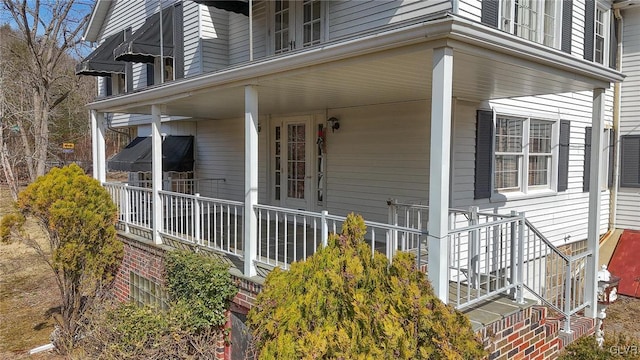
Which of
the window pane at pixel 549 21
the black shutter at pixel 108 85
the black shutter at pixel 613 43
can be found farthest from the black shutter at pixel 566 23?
the black shutter at pixel 108 85

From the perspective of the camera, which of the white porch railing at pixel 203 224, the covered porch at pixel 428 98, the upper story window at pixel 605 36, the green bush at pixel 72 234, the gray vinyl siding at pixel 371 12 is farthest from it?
the upper story window at pixel 605 36

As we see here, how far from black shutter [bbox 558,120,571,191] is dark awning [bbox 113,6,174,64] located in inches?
390

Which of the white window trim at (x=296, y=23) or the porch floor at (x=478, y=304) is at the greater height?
the white window trim at (x=296, y=23)

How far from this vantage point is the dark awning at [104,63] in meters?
14.6

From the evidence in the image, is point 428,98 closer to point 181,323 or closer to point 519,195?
point 519,195

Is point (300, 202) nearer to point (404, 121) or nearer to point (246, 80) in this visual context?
point (404, 121)

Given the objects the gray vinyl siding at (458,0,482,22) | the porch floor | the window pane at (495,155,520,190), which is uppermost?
the gray vinyl siding at (458,0,482,22)

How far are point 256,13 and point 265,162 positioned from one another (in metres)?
3.49

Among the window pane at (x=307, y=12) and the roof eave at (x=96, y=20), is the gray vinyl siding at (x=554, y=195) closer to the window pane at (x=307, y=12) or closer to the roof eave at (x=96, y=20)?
the window pane at (x=307, y=12)

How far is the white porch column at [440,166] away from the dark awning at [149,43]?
9993mm

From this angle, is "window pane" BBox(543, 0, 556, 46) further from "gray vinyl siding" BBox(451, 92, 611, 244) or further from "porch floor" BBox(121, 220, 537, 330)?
"porch floor" BBox(121, 220, 537, 330)

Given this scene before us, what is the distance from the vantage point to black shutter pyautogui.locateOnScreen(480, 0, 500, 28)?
6.79m

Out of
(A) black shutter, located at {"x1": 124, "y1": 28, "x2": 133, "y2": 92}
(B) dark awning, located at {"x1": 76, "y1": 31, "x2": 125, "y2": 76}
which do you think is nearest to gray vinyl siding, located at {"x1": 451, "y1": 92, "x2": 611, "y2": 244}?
(A) black shutter, located at {"x1": 124, "y1": 28, "x2": 133, "y2": 92}

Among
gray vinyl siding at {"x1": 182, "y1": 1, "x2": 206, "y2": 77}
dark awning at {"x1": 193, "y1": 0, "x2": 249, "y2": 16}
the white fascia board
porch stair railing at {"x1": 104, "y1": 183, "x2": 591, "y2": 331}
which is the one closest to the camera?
the white fascia board
